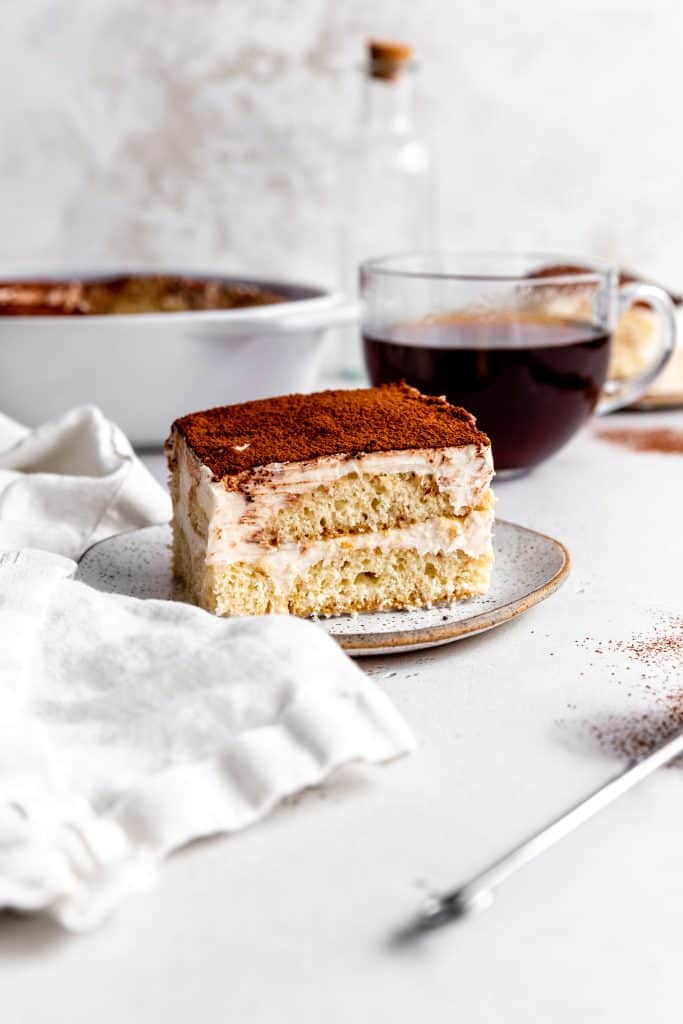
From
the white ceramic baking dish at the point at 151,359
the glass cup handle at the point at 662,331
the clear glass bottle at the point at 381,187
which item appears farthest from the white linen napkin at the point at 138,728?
the clear glass bottle at the point at 381,187

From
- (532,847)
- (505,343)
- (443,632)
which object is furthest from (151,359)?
(532,847)

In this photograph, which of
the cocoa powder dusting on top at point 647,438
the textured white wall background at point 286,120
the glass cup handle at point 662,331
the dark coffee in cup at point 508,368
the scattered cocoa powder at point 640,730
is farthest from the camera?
the textured white wall background at point 286,120

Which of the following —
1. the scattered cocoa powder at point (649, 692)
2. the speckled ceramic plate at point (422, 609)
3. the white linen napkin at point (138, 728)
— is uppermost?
the white linen napkin at point (138, 728)

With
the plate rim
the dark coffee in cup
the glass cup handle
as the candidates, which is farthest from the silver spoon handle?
the glass cup handle

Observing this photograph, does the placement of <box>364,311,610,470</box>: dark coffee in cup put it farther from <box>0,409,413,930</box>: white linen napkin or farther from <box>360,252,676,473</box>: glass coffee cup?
<box>0,409,413,930</box>: white linen napkin

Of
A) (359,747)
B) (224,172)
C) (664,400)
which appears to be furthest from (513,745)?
(224,172)

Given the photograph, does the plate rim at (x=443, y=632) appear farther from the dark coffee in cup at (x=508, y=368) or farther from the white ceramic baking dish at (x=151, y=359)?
the white ceramic baking dish at (x=151, y=359)

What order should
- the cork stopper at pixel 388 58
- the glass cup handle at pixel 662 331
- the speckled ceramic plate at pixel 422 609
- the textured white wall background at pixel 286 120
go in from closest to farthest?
the speckled ceramic plate at pixel 422 609
the glass cup handle at pixel 662 331
the cork stopper at pixel 388 58
the textured white wall background at pixel 286 120
